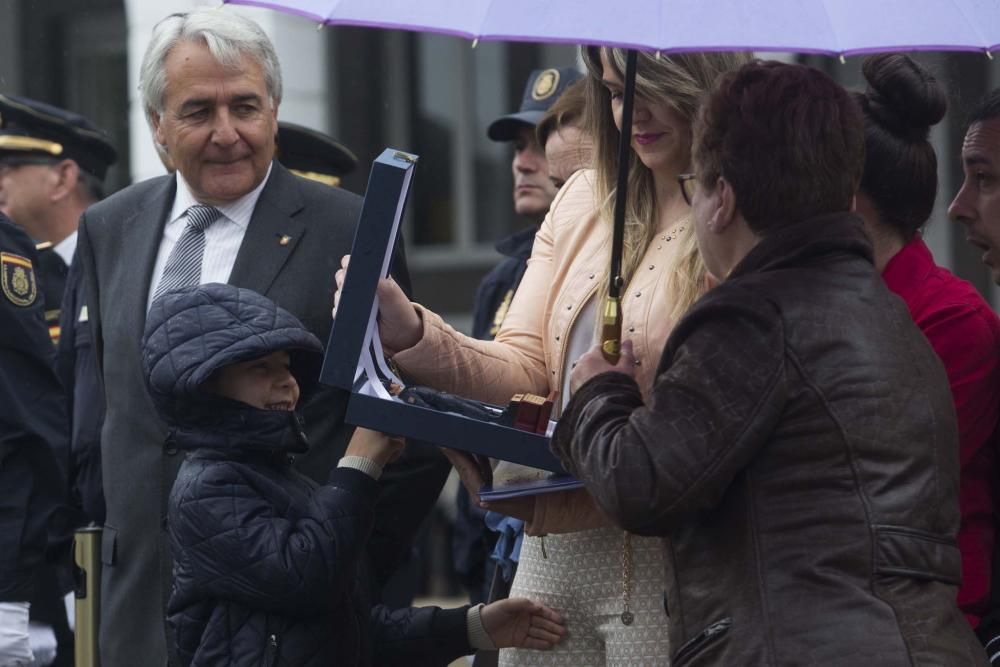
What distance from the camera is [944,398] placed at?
9.03ft

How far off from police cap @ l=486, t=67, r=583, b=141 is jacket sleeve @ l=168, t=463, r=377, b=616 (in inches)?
112

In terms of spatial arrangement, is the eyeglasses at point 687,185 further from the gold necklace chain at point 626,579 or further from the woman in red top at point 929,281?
the gold necklace chain at point 626,579

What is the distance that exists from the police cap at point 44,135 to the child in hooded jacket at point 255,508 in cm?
336

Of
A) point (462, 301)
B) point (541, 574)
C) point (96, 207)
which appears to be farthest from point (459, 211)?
point (541, 574)

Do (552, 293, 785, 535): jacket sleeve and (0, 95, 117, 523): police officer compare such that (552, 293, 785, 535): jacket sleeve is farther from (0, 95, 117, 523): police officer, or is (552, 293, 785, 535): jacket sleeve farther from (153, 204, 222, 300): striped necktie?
(0, 95, 117, 523): police officer

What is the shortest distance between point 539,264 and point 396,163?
2.00 feet

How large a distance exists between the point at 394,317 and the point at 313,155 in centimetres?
320

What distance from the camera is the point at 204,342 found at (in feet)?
11.5

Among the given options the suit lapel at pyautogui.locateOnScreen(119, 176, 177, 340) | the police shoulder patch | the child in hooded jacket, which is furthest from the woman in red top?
the police shoulder patch

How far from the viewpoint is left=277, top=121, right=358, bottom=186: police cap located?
21.0 feet

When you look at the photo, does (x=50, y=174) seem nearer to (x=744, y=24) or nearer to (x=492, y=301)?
(x=492, y=301)

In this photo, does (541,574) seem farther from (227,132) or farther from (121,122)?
(121,122)

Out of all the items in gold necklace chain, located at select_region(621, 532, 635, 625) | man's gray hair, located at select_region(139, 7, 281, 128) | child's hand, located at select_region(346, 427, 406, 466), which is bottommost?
gold necklace chain, located at select_region(621, 532, 635, 625)

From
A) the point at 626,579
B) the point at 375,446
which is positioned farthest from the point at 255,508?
the point at 626,579
